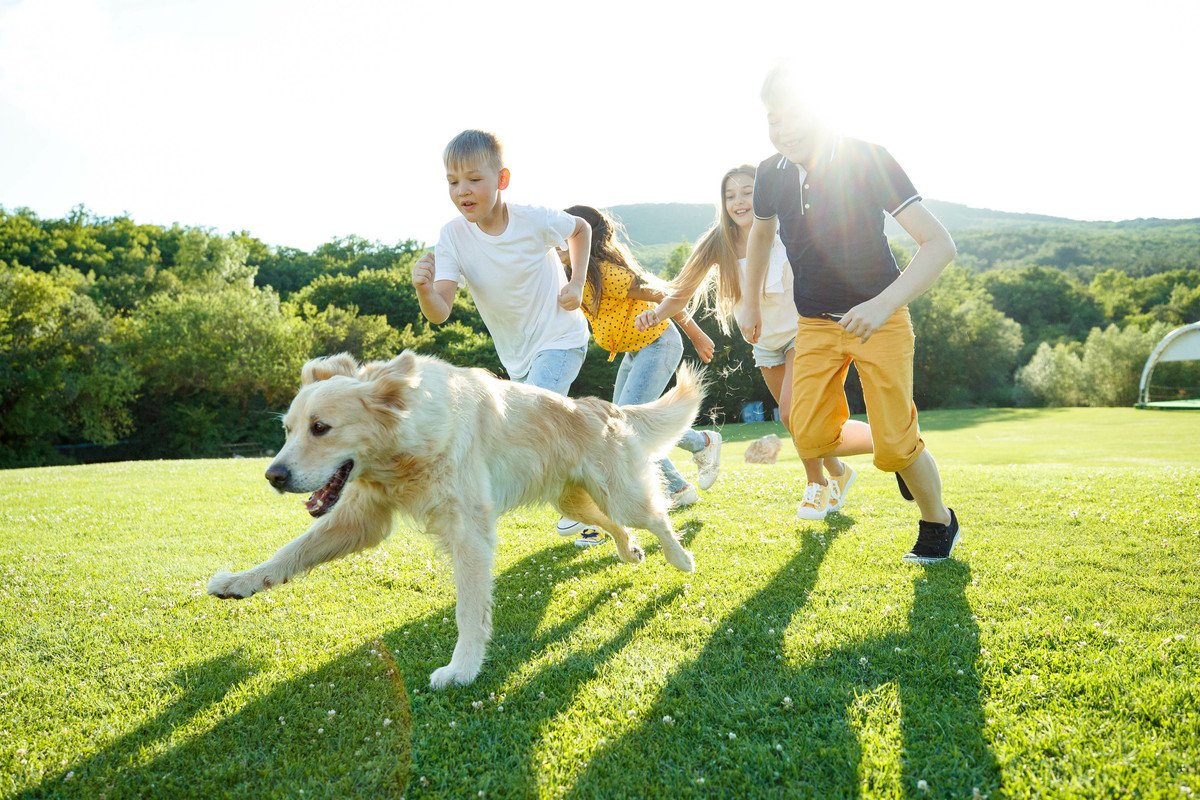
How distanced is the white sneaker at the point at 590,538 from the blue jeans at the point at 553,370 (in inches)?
56.1

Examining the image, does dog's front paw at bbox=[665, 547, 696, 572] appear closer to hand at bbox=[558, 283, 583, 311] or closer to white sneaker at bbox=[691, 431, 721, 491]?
hand at bbox=[558, 283, 583, 311]

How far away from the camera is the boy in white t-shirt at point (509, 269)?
547cm

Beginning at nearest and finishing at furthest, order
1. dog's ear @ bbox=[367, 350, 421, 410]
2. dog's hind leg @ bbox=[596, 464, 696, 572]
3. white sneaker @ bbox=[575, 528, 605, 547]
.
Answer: dog's ear @ bbox=[367, 350, 421, 410] → dog's hind leg @ bbox=[596, 464, 696, 572] → white sneaker @ bbox=[575, 528, 605, 547]

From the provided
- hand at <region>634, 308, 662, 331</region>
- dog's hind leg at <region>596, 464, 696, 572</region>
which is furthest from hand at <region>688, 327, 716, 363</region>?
dog's hind leg at <region>596, 464, 696, 572</region>

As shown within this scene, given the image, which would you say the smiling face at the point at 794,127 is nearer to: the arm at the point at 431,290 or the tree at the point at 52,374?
the arm at the point at 431,290

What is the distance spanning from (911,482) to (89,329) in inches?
2000

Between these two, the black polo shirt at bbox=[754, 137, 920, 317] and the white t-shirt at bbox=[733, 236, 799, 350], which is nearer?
the black polo shirt at bbox=[754, 137, 920, 317]

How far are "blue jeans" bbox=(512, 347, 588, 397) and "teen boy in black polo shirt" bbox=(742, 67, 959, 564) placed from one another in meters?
1.93

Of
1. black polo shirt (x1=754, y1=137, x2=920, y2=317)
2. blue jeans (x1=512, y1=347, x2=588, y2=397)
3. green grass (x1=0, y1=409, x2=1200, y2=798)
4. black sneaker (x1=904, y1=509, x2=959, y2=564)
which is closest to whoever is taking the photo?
green grass (x1=0, y1=409, x2=1200, y2=798)

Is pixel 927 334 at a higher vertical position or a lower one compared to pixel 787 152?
lower

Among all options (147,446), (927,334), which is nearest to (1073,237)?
(927,334)

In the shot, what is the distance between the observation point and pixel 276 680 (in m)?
3.90

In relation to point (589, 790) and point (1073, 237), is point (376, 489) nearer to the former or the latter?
point (589, 790)

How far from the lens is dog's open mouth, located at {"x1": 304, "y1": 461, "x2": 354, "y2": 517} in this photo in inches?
152
